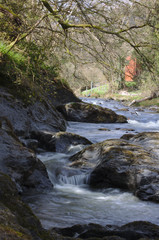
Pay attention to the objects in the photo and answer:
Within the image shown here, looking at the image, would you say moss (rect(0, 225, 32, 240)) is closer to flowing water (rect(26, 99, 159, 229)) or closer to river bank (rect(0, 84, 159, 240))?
river bank (rect(0, 84, 159, 240))

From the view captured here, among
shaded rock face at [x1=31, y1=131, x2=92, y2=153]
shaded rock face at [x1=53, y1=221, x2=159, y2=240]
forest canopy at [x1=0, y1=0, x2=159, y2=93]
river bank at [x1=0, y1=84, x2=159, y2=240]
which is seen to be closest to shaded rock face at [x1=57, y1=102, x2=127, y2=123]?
shaded rock face at [x1=31, y1=131, x2=92, y2=153]

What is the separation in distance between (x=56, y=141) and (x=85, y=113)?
19.7ft

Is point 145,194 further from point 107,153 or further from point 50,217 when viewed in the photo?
point 50,217

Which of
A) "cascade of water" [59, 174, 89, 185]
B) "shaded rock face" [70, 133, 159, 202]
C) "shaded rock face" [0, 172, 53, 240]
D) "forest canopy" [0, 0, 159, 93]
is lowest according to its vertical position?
"cascade of water" [59, 174, 89, 185]

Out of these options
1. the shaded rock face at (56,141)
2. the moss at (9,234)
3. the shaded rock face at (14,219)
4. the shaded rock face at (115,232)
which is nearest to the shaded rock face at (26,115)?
the shaded rock face at (56,141)

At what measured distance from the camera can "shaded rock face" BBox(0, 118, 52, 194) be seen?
15.3ft

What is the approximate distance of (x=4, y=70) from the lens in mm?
8211

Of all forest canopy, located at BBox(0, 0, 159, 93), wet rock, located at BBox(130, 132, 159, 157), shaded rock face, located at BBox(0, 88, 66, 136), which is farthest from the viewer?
shaded rock face, located at BBox(0, 88, 66, 136)

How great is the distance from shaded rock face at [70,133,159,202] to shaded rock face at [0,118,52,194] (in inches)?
44.7

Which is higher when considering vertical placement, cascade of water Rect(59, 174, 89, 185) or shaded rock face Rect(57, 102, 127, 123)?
shaded rock face Rect(57, 102, 127, 123)

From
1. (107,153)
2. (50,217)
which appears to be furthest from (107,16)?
(50,217)

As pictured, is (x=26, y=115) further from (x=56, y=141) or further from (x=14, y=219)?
(x=14, y=219)

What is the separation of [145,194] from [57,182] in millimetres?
1868

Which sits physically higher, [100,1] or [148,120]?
[100,1]
